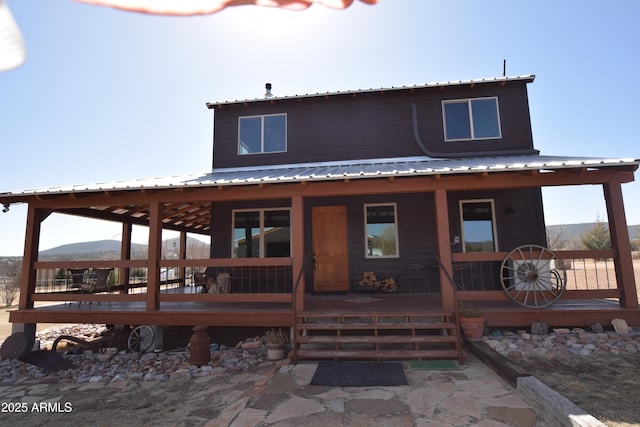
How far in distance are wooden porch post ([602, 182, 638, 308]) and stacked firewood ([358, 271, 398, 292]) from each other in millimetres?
4092

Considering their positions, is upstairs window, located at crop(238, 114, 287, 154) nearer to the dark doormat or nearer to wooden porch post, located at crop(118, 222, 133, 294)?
wooden porch post, located at crop(118, 222, 133, 294)

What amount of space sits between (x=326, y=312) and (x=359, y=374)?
134 centimetres

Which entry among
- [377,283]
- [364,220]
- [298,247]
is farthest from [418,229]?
[298,247]

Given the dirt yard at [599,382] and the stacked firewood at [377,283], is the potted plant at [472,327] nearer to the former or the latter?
the dirt yard at [599,382]

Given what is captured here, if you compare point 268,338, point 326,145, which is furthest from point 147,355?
point 326,145

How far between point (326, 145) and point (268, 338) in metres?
5.28

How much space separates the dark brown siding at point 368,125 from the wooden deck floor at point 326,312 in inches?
153

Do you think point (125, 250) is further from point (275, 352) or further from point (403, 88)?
point (403, 88)

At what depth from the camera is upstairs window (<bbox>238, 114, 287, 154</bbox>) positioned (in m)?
9.56

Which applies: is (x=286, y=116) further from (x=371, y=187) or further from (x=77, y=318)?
(x=77, y=318)

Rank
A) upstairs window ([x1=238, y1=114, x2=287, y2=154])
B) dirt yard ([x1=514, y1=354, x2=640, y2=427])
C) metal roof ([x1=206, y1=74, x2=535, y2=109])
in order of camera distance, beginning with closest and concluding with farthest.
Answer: dirt yard ([x1=514, y1=354, x2=640, y2=427]), metal roof ([x1=206, y1=74, x2=535, y2=109]), upstairs window ([x1=238, y1=114, x2=287, y2=154])

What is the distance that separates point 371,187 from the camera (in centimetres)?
612

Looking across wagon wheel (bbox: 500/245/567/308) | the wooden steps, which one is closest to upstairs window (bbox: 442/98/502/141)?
wagon wheel (bbox: 500/245/567/308)

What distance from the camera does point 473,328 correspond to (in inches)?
213
